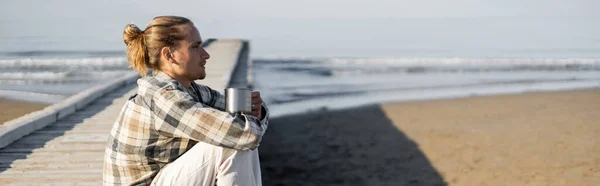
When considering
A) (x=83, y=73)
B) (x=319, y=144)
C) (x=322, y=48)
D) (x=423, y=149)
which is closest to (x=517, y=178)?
(x=423, y=149)

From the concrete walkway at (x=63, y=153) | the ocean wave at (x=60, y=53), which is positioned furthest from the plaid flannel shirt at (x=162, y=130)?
the ocean wave at (x=60, y=53)

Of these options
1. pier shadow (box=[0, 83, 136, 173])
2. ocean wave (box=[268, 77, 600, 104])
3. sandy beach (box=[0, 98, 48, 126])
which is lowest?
ocean wave (box=[268, 77, 600, 104])

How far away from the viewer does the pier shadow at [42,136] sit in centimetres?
529

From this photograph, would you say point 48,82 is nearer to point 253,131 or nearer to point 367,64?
point 367,64

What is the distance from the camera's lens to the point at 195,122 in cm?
285

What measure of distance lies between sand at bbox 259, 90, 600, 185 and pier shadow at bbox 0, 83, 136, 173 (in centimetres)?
196

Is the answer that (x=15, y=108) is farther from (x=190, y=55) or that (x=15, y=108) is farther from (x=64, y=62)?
(x=64, y=62)

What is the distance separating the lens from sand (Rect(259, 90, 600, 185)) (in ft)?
25.8

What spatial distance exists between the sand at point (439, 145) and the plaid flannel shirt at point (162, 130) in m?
4.84

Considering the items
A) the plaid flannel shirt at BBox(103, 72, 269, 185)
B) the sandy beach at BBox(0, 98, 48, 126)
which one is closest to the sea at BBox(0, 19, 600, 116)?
the sandy beach at BBox(0, 98, 48, 126)

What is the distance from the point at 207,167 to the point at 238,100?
Result: 0.29 m

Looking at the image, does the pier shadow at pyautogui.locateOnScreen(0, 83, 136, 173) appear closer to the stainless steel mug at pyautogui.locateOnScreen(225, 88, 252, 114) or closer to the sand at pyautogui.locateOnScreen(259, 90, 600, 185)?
the sand at pyautogui.locateOnScreen(259, 90, 600, 185)

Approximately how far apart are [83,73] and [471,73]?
36.5 feet

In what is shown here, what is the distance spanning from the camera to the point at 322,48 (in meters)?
33.7
